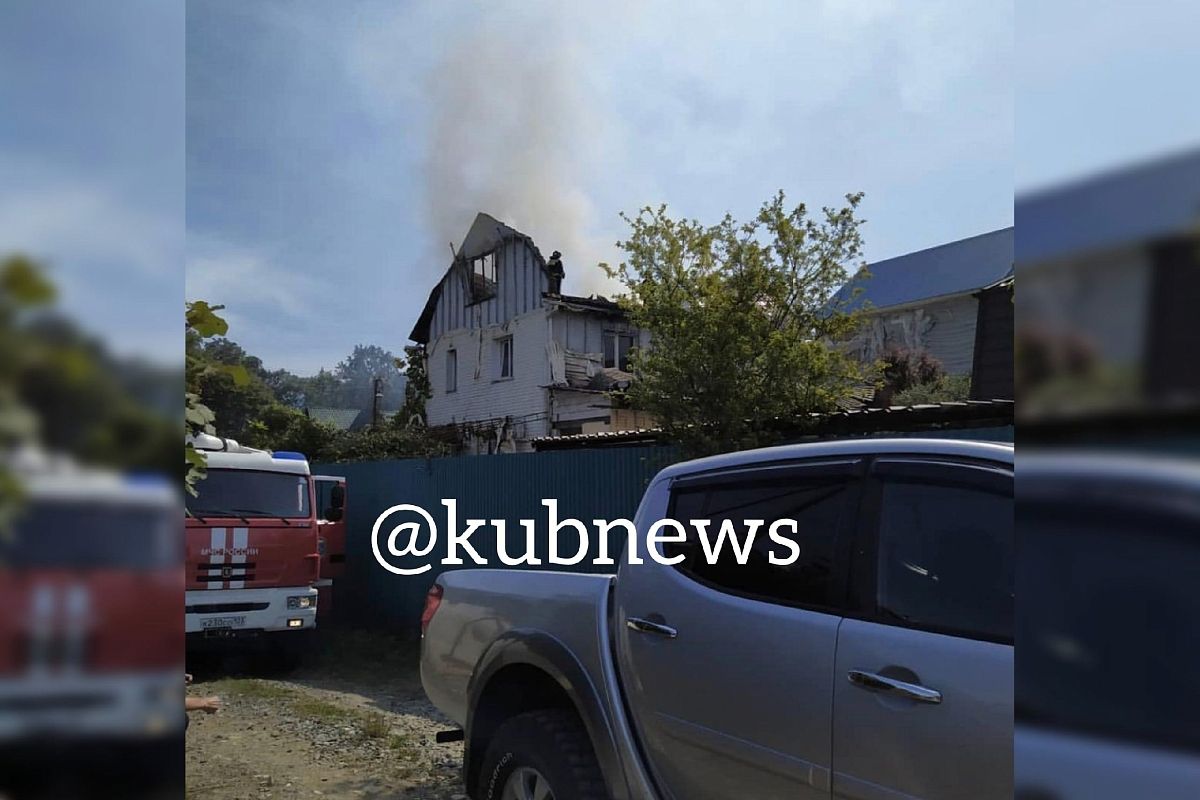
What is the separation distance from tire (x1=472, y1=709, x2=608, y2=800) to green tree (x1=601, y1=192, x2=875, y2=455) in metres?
0.77

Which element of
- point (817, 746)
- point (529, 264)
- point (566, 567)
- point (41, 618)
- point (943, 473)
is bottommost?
point (817, 746)

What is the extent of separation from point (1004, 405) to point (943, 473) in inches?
6.7

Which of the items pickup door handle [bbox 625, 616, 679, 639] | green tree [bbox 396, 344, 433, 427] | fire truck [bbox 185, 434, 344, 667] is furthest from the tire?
green tree [bbox 396, 344, 433, 427]

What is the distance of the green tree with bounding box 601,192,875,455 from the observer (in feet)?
7.36

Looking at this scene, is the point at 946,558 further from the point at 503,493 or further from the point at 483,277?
the point at 483,277

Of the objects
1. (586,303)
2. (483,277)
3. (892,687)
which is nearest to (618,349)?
(586,303)

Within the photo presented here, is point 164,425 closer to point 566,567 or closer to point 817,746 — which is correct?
point 817,746

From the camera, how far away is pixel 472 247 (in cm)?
214

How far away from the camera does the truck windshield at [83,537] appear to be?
0.81 m

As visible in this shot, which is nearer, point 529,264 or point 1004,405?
point 1004,405

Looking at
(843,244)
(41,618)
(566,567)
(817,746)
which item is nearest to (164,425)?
(41,618)

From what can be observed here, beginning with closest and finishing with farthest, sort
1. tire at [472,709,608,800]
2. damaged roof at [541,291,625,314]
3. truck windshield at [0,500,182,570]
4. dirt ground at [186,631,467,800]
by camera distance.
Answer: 1. truck windshield at [0,500,182,570]
2. tire at [472,709,608,800]
3. dirt ground at [186,631,467,800]
4. damaged roof at [541,291,625,314]

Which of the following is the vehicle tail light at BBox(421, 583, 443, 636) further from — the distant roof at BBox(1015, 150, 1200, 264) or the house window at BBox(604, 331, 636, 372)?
the distant roof at BBox(1015, 150, 1200, 264)

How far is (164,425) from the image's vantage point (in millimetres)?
960
